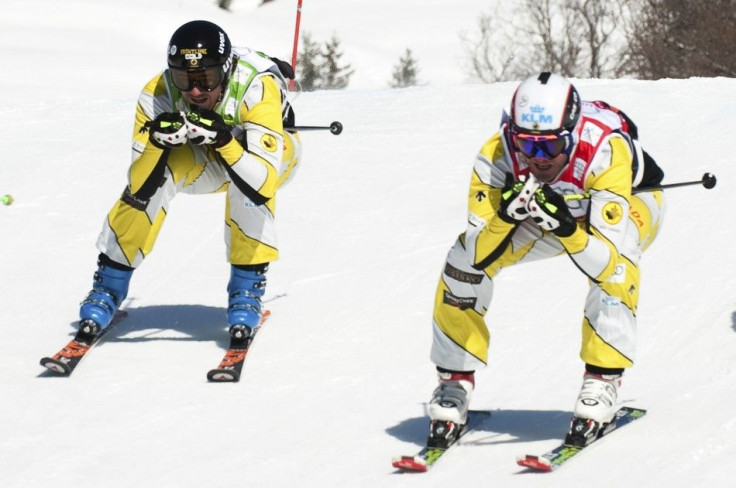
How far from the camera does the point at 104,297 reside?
7.79 m

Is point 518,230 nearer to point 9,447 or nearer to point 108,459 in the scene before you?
point 108,459

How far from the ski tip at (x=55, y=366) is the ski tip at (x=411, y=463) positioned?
7.22 feet

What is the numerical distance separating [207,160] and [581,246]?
2.69 m

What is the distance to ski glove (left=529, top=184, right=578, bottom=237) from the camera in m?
5.63

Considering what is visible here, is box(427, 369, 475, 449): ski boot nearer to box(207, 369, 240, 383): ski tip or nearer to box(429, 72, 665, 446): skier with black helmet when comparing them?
box(429, 72, 665, 446): skier with black helmet

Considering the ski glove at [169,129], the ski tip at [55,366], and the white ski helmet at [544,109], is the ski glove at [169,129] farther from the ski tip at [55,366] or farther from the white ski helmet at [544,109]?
the white ski helmet at [544,109]

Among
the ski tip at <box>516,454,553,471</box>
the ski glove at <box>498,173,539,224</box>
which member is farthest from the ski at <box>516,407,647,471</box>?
the ski glove at <box>498,173,539,224</box>

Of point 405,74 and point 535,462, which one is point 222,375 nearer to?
point 535,462

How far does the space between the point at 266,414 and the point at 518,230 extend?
1542mm

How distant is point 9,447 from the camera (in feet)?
20.8

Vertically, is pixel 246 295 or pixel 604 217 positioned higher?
pixel 604 217

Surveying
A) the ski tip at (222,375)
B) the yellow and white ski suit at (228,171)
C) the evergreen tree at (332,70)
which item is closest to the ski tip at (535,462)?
the ski tip at (222,375)

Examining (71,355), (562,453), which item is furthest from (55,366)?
(562,453)

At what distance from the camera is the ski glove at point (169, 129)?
23.5ft
